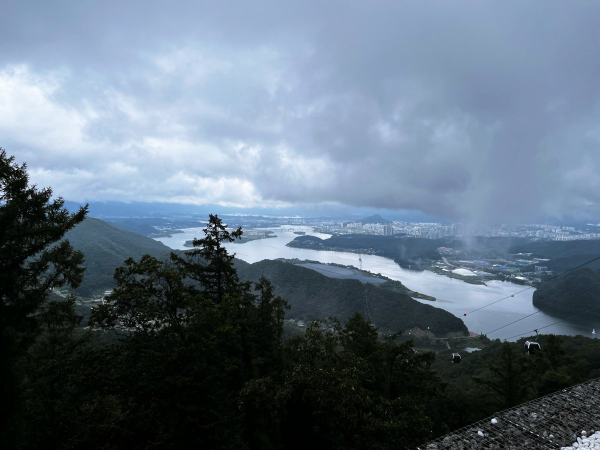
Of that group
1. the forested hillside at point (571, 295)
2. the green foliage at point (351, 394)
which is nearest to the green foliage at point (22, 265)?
the green foliage at point (351, 394)

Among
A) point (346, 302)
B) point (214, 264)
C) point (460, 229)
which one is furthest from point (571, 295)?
point (460, 229)

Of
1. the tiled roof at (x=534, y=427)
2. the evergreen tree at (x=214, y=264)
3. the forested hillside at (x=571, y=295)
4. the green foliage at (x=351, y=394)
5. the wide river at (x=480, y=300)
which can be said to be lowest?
the wide river at (x=480, y=300)

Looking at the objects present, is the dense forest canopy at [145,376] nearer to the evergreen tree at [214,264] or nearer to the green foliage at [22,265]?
the green foliage at [22,265]

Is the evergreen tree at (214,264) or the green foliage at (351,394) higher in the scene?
the evergreen tree at (214,264)

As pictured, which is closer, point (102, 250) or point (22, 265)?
point (22, 265)

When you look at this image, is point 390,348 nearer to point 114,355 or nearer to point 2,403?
point 114,355

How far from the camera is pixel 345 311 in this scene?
50625 mm

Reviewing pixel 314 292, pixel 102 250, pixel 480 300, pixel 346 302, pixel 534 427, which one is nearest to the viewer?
pixel 534 427

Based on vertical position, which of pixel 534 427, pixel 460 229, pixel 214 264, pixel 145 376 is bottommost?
pixel 145 376

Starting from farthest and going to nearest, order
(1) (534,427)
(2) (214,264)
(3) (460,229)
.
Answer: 1. (3) (460,229)
2. (2) (214,264)
3. (1) (534,427)

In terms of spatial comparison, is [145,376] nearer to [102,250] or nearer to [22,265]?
[22,265]

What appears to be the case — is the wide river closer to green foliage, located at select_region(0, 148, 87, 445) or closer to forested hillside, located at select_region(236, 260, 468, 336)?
forested hillside, located at select_region(236, 260, 468, 336)

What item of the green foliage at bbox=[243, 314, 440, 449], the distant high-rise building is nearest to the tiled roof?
the green foliage at bbox=[243, 314, 440, 449]

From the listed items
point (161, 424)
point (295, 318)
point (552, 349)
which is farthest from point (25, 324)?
point (295, 318)
